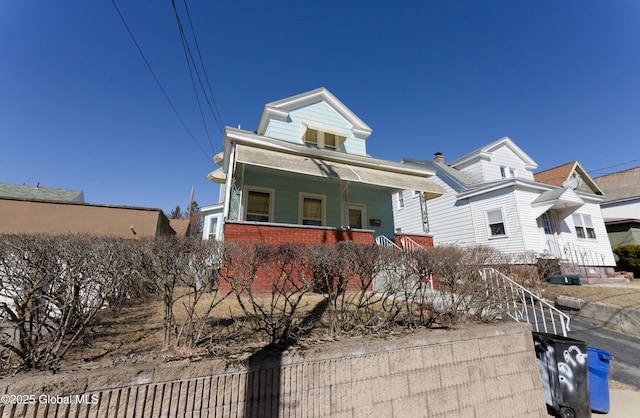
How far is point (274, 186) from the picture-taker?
32.9 feet

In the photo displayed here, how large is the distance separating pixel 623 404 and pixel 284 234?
278 inches

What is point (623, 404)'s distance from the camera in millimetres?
3557

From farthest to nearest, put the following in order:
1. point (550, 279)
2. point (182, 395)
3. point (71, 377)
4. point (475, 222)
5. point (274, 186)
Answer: point (475, 222), point (550, 279), point (274, 186), point (182, 395), point (71, 377)

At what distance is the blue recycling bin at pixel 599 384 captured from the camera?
3.36 m

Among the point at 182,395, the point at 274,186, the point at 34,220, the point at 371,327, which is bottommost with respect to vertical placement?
the point at 182,395

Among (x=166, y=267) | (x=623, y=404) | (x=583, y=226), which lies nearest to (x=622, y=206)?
(x=583, y=226)

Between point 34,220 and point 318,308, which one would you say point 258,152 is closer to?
point 318,308

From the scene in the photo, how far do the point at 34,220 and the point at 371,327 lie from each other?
1225 cm

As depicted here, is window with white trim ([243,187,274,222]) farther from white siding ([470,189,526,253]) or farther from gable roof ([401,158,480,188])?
gable roof ([401,158,480,188])

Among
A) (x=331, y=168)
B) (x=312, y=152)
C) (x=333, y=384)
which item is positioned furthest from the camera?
(x=312, y=152)

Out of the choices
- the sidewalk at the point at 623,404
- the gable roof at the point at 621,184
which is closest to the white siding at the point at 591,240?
the gable roof at the point at 621,184

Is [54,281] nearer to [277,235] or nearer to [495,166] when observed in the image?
[277,235]

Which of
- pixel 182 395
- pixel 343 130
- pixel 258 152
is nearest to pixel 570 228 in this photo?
pixel 343 130

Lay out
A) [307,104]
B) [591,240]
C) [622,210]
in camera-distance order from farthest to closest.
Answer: [622,210]
[591,240]
[307,104]
